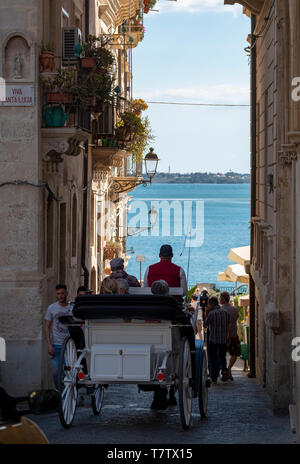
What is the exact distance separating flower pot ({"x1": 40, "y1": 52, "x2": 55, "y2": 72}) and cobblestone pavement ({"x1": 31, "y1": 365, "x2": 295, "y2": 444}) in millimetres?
5124

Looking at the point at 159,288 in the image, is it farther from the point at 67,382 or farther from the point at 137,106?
the point at 137,106

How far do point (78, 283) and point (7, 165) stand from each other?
689 centimetres

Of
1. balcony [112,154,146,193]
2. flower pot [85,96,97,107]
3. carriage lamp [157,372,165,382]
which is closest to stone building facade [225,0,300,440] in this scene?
carriage lamp [157,372,165,382]

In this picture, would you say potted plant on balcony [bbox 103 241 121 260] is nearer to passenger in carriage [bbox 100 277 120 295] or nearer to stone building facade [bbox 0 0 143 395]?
stone building facade [bbox 0 0 143 395]

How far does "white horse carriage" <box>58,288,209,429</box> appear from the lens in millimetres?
10953

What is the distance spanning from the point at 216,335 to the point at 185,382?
610 centimetres

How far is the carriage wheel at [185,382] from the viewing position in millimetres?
11002

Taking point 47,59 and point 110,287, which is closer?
point 110,287

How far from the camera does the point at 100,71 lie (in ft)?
55.4

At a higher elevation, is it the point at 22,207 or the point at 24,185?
the point at 24,185

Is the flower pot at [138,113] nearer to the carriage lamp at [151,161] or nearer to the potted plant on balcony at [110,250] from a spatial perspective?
the carriage lamp at [151,161]

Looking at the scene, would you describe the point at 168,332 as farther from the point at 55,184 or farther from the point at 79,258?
the point at 79,258

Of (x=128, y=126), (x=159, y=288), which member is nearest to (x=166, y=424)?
(x=159, y=288)

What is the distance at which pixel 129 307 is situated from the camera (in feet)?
36.0
